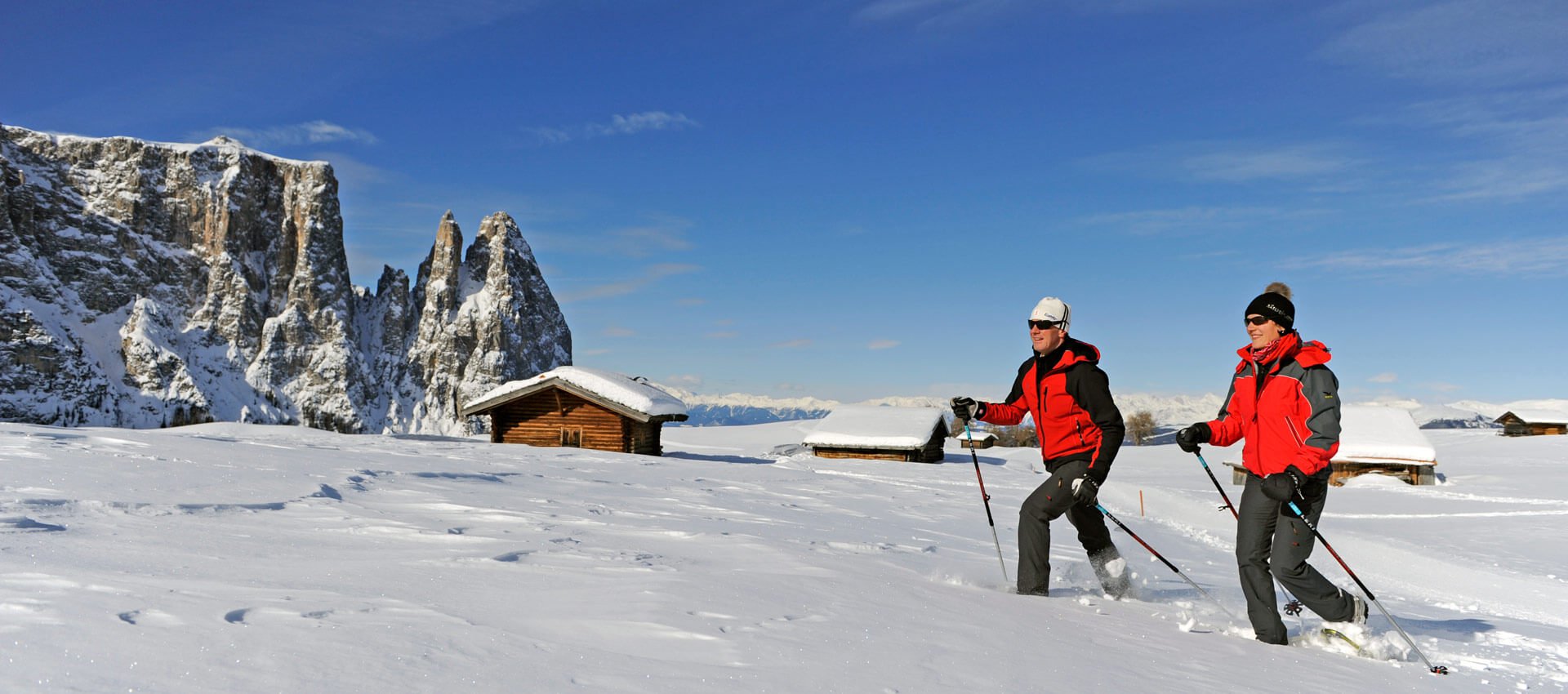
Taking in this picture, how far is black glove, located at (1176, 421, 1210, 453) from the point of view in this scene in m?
5.34

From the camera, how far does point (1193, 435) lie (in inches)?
213

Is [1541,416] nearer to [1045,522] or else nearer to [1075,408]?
[1075,408]

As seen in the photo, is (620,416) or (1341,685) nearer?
(1341,685)

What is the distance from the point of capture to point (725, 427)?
2766 inches

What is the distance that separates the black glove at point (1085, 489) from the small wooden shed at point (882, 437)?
2965 centimetres

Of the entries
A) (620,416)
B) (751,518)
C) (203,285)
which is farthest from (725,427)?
(203,285)

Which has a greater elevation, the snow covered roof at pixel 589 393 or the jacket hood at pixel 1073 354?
the snow covered roof at pixel 589 393

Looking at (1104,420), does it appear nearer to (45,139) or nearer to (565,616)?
(565,616)

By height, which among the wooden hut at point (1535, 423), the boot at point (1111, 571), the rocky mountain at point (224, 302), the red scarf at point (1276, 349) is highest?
the rocky mountain at point (224, 302)

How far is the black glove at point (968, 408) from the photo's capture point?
20.4 feet

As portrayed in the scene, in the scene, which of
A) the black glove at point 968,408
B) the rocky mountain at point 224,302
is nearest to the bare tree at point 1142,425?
the black glove at point 968,408

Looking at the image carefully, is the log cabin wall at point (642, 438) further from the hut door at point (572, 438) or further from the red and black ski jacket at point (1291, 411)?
the red and black ski jacket at point (1291, 411)

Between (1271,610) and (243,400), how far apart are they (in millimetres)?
177760

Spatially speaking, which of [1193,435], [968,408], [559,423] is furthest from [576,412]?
[1193,435]
